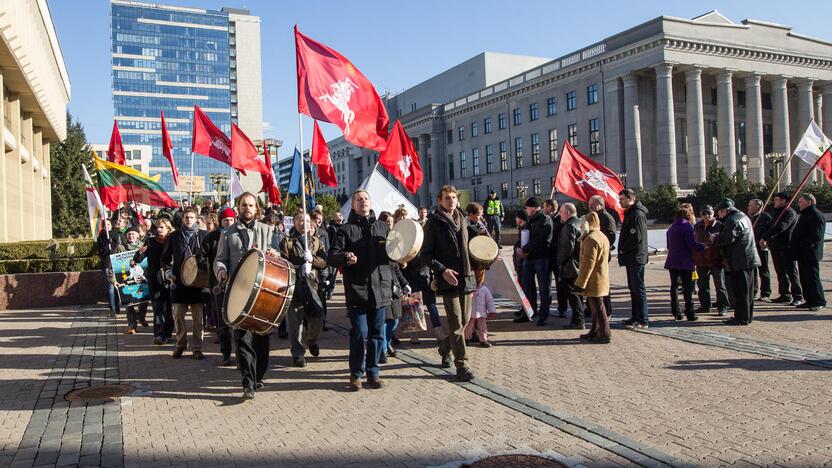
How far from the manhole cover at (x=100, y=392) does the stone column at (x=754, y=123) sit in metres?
63.3

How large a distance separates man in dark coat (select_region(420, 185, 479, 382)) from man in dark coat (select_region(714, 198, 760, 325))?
196 inches

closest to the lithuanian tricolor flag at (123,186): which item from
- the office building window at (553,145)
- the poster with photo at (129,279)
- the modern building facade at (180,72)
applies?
the poster with photo at (129,279)

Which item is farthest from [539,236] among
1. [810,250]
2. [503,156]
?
[503,156]

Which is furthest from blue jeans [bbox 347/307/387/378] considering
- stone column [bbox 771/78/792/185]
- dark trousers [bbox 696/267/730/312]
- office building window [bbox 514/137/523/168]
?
office building window [bbox 514/137/523/168]

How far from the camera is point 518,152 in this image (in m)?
79.2

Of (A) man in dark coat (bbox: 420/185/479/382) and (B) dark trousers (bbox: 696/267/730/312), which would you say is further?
(B) dark trousers (bbox: 696/267/730/312)

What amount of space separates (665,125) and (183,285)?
56.4m

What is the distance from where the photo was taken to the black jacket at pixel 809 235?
10984 mm

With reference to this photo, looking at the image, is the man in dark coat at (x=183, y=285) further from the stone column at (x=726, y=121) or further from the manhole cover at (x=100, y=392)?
the stone column at (x=726, y=121)

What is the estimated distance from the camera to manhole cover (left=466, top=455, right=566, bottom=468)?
446 cm

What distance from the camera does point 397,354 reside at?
8555 millimetres

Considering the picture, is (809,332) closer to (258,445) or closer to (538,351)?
(538,351)

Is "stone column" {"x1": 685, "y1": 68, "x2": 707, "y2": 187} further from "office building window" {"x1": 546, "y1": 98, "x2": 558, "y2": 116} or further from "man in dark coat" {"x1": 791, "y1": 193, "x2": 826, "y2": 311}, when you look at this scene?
"man in dark coat" {"x1": 791, "y1": 193, "x2": 826, "y2": 311}

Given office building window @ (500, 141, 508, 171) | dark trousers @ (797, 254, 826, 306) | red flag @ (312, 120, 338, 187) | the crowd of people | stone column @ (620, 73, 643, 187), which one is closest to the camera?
the crowd of people
